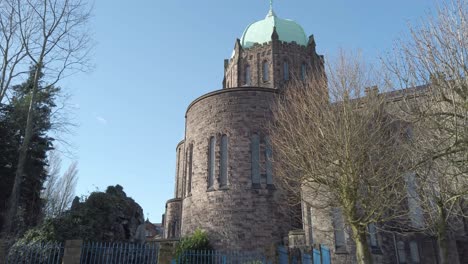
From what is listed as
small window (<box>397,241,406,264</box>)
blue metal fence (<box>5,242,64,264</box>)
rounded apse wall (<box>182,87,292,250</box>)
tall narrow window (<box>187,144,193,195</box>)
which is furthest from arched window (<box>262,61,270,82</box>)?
blue metal fence (<box>5,242,64,264</box>)

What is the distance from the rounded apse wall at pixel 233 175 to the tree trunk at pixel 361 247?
24.7 ft

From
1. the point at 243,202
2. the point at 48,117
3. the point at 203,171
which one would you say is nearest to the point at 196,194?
the point at 203,171

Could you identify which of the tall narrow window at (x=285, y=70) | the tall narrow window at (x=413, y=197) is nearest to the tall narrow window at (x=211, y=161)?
the tall narrow window at (x=285, y=70)

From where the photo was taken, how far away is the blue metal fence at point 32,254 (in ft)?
39.1

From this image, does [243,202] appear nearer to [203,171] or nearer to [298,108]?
[203,171]

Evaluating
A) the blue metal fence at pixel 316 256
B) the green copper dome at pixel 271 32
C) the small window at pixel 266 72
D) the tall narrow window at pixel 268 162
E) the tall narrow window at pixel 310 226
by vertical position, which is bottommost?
the blue metal fence at pixel 316 256

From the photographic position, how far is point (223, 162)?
834 inches

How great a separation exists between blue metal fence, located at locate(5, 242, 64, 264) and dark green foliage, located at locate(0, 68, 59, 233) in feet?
→ 27.9

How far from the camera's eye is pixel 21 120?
21797 millimetres

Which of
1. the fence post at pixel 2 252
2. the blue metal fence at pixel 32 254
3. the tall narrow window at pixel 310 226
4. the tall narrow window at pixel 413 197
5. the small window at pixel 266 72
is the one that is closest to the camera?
the fence post at pixel 2 252

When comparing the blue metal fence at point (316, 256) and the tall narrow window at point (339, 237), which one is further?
the tall narrow window at point (339, 237)

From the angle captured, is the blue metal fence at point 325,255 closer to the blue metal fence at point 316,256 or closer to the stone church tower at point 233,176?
the blue metal fence at point 316,256

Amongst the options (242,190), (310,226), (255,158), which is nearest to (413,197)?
(310,226)

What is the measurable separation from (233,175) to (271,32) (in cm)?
1450
